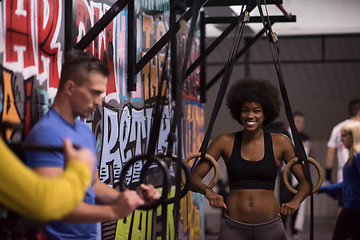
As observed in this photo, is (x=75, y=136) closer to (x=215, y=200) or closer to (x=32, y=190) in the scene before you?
(x=32, y=190)

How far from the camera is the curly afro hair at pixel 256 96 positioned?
357 centimetres

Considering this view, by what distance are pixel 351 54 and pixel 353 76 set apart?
0.39 meters

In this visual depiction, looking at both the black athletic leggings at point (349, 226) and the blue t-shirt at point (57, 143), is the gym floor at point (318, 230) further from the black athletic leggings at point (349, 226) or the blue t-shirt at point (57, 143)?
the blue t-shirt at point (57, 143)

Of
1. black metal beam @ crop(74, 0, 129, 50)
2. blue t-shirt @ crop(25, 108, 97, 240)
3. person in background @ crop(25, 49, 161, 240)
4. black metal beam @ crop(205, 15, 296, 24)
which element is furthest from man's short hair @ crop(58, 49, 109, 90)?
black metal beam @ crop(205, 15, 296, 24)

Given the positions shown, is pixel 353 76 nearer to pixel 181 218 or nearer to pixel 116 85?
pixel 181 218

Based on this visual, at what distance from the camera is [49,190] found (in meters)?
1.64

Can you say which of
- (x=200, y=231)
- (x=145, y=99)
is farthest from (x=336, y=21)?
(x=145, y=99)

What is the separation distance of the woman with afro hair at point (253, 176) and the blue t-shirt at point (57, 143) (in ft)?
3.82

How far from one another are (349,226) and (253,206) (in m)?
1.58

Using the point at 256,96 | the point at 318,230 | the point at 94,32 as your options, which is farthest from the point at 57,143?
the point at 318,230

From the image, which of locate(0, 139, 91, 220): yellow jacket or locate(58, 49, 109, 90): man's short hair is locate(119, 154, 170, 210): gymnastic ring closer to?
locate(58, 49, 109, 90): man's short hair

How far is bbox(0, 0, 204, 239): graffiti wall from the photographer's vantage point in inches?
95.1

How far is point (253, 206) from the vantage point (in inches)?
133

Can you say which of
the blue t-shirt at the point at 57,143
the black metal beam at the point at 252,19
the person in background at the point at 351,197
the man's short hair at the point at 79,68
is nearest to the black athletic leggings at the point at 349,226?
A: the person in background at the point at 351,197
